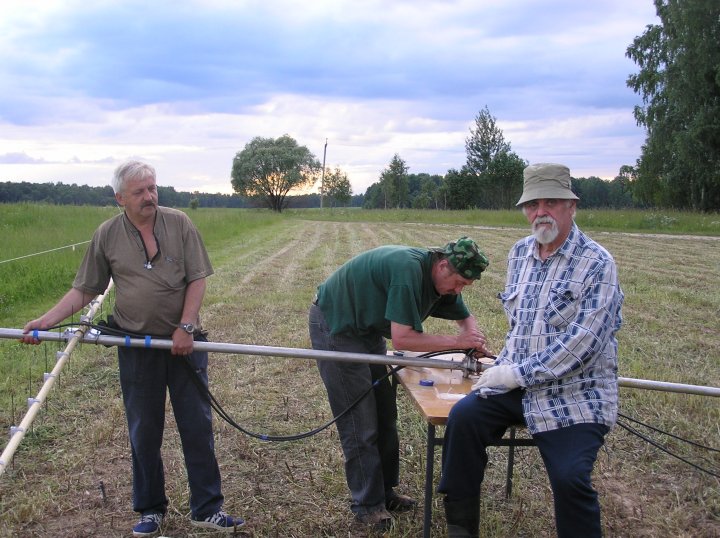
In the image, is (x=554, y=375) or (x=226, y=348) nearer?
(x=554, y=375)

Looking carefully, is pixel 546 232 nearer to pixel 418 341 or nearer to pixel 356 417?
pixel 418 341

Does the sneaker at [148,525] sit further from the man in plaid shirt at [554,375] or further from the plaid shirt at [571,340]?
the plaid shirt at [571,340]

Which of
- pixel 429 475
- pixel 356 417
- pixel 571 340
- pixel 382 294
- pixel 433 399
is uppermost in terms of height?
pixel 382 294

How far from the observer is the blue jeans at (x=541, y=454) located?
2.73m

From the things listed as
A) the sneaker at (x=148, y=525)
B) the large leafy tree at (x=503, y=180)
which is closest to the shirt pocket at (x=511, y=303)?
the sneaker at (x=148, y=525)

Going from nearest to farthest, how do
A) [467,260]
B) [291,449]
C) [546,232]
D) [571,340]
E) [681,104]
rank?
[571,340]
[546,232]
[467,260]
[291,449]
[681,104]

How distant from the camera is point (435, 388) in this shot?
3584 mm

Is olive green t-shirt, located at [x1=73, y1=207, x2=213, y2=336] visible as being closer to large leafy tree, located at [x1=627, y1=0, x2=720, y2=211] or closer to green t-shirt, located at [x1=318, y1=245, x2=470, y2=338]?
green t-shirt, located at [x1=318, y1=245, x2=470, y2=338]

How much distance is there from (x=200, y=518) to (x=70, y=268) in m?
8.71

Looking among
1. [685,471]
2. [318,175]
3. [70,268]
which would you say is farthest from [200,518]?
[318,175]

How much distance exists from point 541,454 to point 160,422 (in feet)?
6.62

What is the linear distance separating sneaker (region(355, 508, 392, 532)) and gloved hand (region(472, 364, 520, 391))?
103 centimetres

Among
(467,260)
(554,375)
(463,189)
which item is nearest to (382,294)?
(467,260)

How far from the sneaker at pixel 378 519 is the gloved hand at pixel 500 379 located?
1.03 meters
